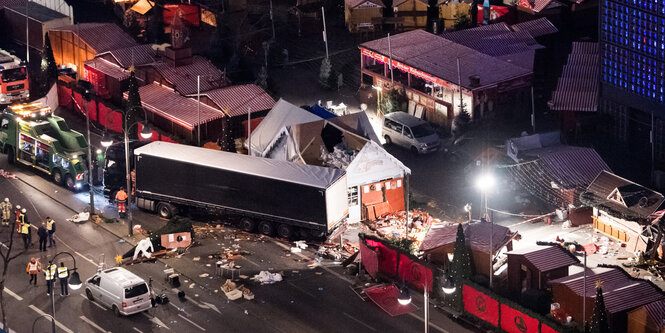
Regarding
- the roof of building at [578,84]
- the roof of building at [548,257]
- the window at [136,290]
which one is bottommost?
the window at [136,290]

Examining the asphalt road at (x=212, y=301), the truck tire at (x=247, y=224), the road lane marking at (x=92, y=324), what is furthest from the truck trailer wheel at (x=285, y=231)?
the road lane marking at (x=92, y=324)

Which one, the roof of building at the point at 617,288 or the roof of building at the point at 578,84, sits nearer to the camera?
the roof of building at the point at 617,288

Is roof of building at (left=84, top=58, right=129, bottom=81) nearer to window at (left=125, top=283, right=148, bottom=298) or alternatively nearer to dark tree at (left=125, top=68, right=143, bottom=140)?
dark tree at (left=125, top=68, right=143, bottom=140)

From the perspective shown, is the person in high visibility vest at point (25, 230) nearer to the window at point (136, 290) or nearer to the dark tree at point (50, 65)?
the window at point (136, 290)

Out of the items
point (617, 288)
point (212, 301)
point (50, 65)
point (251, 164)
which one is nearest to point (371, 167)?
point (251, 164)

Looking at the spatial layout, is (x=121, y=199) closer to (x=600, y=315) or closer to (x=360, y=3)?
(x=600, y=315)

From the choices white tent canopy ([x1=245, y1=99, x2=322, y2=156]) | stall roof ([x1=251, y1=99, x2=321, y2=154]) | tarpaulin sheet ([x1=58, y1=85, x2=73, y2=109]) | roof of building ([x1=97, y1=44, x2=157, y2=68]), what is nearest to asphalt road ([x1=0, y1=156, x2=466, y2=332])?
white tent canopy ([x1=245, y1=99, x2=322, y2=156])

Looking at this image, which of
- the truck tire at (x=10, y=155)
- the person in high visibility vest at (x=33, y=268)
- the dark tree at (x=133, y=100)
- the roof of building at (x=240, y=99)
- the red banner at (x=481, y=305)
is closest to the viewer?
the red banner at (x=481, y=305)
